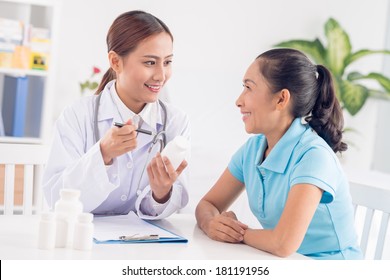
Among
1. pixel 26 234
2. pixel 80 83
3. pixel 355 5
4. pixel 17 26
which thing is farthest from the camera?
pixel 355 5

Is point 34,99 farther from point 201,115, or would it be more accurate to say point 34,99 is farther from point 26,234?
point 26,234

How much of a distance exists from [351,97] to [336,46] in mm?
264

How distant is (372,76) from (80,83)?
1.39 metres

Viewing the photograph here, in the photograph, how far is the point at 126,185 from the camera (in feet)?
4.28

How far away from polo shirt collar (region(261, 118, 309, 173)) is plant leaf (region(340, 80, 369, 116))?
212cm

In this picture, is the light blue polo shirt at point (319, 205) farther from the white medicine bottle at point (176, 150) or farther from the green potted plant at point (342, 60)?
the green potted plant at point (342, 60)

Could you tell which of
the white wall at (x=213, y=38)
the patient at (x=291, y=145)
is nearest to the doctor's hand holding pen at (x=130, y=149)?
the patient at (x=291, y=145)

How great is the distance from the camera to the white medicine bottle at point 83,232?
900 mm

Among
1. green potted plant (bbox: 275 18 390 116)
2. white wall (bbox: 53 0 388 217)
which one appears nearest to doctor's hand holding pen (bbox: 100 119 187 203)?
white wall (bbox: 53 0 388 217)

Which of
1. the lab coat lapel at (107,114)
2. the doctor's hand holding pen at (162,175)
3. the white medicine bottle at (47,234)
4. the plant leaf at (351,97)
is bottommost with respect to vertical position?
the white medicine bottle at (47,234)

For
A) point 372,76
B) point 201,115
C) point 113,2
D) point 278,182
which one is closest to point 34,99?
point 113,2

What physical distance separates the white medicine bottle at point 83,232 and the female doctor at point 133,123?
0.88ft

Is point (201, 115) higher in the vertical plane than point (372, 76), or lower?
lower

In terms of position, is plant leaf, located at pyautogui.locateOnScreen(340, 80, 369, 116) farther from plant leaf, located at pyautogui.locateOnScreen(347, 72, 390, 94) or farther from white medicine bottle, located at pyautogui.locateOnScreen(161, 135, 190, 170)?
white medicine bottle, located at pyautogui.locateOnScreen(161, 135, 190, 170)
